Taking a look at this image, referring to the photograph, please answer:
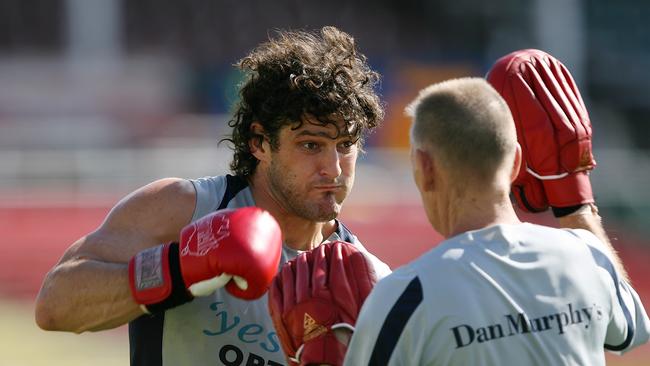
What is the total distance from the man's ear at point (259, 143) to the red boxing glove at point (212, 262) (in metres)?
0.83

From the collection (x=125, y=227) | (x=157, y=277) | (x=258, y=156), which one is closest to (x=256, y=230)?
(x=157, y=277)

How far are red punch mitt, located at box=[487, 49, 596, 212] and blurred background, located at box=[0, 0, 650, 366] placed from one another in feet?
29.2

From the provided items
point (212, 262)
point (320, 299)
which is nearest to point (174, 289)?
point (212, 262)

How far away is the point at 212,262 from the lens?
322cm

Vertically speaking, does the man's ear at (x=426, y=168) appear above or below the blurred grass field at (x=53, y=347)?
above

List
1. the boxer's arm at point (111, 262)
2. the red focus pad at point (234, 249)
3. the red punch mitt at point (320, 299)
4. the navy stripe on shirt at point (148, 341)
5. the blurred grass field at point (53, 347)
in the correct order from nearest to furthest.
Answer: the red punch mitt at point (320, 299) → the red focus pad at point (234, 249) → the boxer's arm at point (111, 262) → the navy stripe on shirt at point (148, 341) → the blurred grass field at point (53, 347)

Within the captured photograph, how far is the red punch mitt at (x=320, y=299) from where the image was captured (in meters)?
3.00

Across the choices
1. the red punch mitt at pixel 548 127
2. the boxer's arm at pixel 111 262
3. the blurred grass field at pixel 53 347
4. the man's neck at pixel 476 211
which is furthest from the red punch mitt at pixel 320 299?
the blurred grass field at pixel 53 347

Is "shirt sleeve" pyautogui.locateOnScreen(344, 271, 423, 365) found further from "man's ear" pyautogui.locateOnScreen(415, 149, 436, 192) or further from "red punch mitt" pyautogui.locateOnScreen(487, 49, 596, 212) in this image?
"red punch mitt" pyautogui.locateOnScreen(487, 49, 596, 212)

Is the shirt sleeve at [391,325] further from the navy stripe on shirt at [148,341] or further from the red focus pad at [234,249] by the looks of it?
the navy stripe on shirt at [148,341]

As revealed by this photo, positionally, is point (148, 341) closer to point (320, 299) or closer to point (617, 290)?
point (320, 299)

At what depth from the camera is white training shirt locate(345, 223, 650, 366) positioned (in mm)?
2746

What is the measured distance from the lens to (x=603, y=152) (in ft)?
54.7

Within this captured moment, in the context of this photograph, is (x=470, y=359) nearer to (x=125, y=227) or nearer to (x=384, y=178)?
(x=125, y=227)
